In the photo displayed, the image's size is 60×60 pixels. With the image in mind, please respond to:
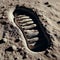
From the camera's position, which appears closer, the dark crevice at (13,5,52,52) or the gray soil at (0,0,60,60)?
the gray soil at (0,0,60,60)

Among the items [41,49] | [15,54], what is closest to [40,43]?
[41,49]

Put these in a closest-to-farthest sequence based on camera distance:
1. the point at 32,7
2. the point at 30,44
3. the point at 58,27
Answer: the point at 30,44 → the point at 58,27 → the point at 32,7

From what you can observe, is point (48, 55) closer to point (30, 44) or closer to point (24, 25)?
point (30, 44)

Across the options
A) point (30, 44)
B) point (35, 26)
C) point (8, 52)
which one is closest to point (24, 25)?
point (35, 26)

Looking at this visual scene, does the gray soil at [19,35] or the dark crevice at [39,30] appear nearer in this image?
the gray soil at [19,35]

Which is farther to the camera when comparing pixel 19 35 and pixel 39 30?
pixel 39 30

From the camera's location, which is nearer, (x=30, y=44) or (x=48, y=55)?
(x=48, y=55)

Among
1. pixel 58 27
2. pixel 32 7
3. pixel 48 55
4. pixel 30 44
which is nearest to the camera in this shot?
pixel 48 55
